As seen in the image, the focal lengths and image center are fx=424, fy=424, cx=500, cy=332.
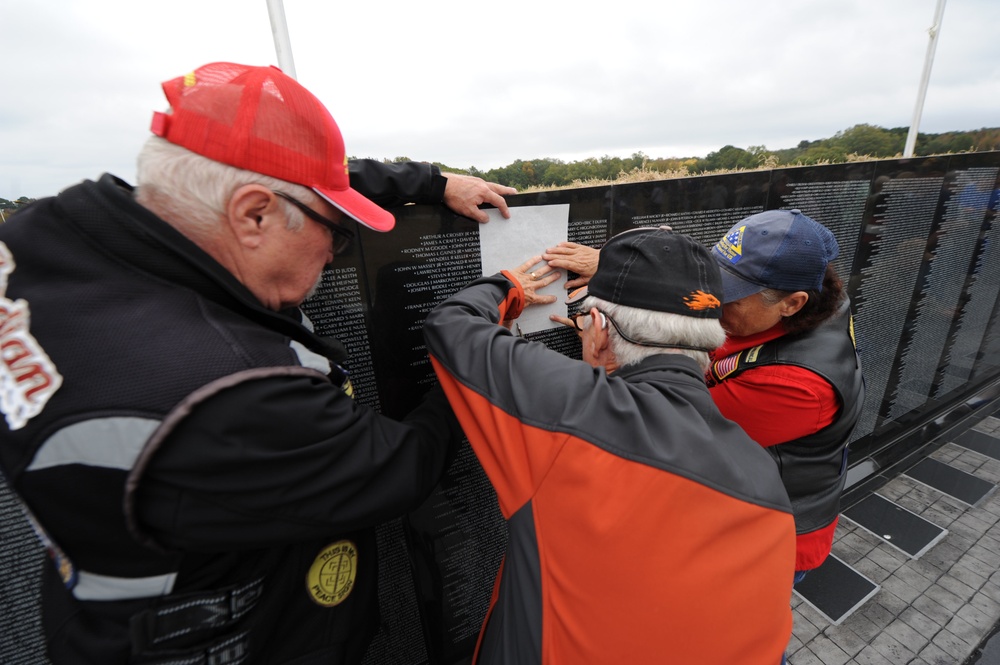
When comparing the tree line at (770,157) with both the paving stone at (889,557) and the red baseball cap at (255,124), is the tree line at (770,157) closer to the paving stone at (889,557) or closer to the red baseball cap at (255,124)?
the red baseball cap at (255,124)

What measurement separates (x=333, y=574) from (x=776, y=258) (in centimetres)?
198

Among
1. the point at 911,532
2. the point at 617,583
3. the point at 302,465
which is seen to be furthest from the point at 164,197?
the point at 911,532

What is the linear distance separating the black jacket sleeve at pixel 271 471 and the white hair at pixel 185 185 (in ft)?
1.46

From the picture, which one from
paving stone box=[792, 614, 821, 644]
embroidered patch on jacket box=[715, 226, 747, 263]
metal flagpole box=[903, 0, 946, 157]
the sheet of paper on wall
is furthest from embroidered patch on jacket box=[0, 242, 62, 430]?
Result: metal flagpole box=[903, 0, 946, 157]

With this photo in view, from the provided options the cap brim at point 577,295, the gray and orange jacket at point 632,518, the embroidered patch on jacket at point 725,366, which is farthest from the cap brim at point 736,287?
the gray and orange jacket at point 632,518

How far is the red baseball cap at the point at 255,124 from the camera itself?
972mm

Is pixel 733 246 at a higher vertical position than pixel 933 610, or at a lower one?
higher

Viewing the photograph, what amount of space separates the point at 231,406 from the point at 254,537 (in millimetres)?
301

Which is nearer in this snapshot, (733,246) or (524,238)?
(733,246)

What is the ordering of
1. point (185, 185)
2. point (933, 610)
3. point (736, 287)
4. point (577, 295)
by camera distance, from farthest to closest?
point (933, 610)
point (577, 295)
point (736, 287)
point (185, 185)

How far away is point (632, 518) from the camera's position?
979 mm

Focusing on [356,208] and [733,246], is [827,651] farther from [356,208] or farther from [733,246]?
[356,208]

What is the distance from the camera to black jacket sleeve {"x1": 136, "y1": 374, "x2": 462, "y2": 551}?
812 millimetres

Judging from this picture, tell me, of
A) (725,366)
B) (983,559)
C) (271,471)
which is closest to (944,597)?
(983,559)
